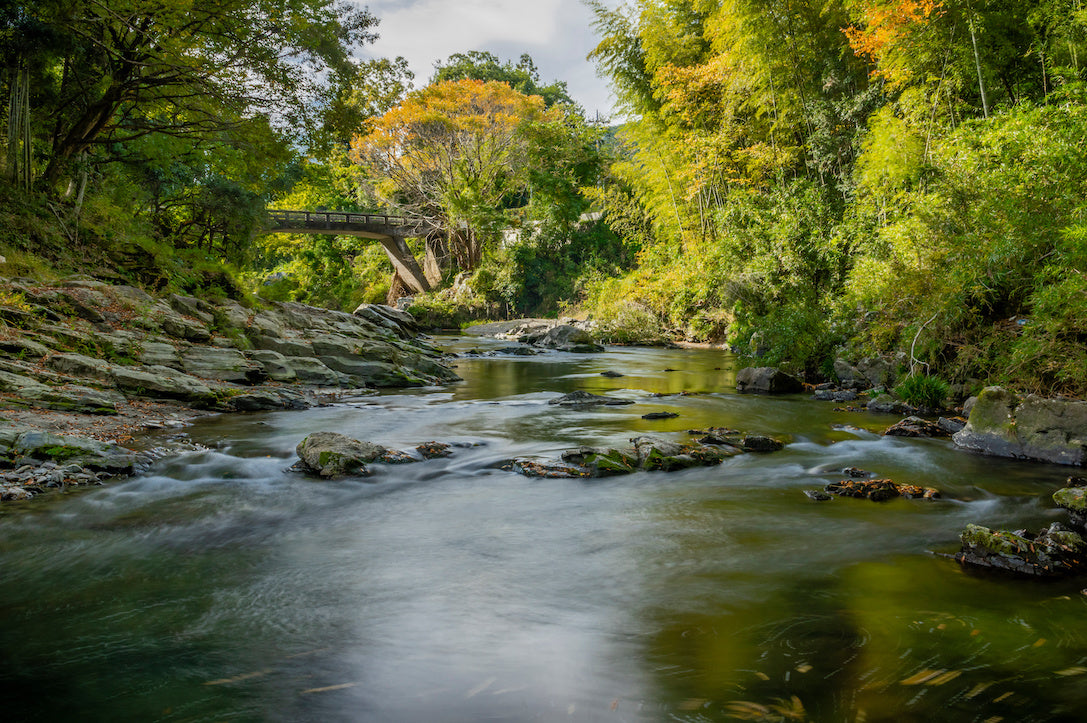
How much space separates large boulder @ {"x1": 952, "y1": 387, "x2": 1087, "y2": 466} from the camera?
577 centimetres

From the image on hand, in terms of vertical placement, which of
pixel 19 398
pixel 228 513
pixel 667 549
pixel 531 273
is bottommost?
pixel 667 549

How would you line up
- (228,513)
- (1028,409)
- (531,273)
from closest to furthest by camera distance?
(228,513), (1028,409), (531,273)

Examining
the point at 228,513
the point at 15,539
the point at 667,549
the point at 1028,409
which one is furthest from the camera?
the point at 1028,409

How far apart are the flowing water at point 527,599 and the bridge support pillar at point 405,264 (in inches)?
1129

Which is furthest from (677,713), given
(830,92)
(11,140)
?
(830,92)

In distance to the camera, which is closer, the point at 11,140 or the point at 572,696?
the point at 572,696

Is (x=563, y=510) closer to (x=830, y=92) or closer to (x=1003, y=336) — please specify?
(x=1003, y=336)

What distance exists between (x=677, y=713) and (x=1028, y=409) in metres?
5.93

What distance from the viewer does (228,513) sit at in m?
4.72

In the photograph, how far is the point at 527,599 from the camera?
3424mm

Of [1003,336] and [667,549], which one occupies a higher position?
[1003,336]

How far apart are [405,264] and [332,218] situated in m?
4.60

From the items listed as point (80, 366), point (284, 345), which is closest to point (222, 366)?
point (284, 345)

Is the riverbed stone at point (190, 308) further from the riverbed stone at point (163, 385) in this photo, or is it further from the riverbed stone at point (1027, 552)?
the riverbed stone at point (1027, 552)
